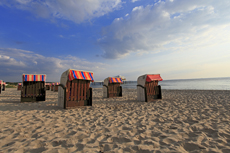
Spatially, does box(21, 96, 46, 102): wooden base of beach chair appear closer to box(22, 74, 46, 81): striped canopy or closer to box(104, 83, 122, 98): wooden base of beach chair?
box(22, 74, 46, 81): striped canopy

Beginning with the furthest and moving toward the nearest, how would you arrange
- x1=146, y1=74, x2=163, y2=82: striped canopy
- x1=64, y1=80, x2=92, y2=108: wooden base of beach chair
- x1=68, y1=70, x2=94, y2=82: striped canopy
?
x1=146, y1=74, x2=163, y2=82: striped canopy < x1=64, y1=80, x2=92, y2=108: wooden base of beach chair < x1=68, y1=70, x2=94, y2=82: striped canopy

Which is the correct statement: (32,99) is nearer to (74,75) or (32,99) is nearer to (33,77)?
(33,77)

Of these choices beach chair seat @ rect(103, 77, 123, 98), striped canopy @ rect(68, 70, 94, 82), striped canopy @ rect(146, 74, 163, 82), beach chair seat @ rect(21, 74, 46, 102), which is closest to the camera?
striped canopy @ rect(68, 70, 94, 82)

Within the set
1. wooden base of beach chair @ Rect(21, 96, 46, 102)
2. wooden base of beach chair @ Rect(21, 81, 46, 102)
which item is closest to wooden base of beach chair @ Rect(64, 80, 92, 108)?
wooden base of beach chair @ Rect(21, 81, 46, 102)

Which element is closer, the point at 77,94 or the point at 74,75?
the point at 74,75

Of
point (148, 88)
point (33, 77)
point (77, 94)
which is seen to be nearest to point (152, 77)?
point (148, 88)

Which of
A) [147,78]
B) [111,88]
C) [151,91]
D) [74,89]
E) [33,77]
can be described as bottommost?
[151,91]

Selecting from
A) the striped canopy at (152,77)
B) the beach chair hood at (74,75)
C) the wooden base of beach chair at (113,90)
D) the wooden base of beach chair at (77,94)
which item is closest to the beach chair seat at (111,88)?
the wooden base of beach chair at (113,90)

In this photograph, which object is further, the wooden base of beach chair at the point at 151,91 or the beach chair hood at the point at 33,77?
the wooden base of beach chair at the point at 151,91

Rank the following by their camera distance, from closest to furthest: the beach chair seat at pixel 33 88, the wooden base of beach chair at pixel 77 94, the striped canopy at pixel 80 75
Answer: the striped canopy at pixel 80 75, the wooden base of beach chair at pixel 77 94, the beach chair seat at pixel 33 88

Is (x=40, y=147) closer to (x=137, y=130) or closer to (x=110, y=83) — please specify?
(x=137, y=130)

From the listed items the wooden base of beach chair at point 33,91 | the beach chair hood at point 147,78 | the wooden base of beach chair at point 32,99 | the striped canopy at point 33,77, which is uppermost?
the striped canopy at point 33,77

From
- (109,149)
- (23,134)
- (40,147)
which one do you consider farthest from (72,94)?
(109,149)

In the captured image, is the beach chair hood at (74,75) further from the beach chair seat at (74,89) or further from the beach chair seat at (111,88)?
the beach chair seat at (111,88)
